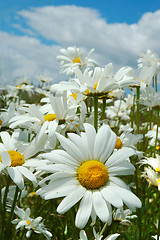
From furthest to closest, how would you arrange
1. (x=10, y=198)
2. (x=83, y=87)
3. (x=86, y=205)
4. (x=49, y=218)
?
(x=49, y=218), (x=10, y=198), (x=83, y=87), (x=86, y=205)

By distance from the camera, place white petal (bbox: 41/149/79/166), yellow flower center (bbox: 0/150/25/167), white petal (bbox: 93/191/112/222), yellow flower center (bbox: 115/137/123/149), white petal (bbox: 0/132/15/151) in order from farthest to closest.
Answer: yellow flower center (bbox: 115/137/123/149) → white petal (bbox: 0/132/15/151) → yellow flower center (bbox: 0/150/25/167) → white petal (bbox: 41/149/79/166) → white petal (bbox: 93/191/112/222)

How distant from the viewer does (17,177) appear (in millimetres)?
1257

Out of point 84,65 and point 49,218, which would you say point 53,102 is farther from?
point 49,218

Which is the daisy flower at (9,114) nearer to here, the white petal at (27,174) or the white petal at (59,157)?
the white petal at (27,174)

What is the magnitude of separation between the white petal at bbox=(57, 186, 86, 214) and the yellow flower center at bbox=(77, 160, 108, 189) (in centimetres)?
4

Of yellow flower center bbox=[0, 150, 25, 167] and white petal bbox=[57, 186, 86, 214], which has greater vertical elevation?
yellow flower center bbox=[0, 150, 25, 167]

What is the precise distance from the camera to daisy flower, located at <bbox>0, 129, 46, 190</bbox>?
4.18 ft

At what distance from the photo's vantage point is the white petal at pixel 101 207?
1.05m

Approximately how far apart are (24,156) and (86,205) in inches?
20.6

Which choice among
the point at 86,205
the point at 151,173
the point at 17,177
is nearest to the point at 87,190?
the point at 86,205

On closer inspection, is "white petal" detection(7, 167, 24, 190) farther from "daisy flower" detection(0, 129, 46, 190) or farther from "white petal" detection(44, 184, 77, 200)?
"white petal" detection(44, 184, 77, 200)

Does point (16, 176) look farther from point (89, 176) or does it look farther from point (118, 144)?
point (118, 144)

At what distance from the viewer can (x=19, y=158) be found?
4.69ft

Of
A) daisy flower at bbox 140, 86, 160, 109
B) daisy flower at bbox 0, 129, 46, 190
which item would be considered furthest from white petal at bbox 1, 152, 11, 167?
daisy flower at bbox 140, 86, 160, 109
